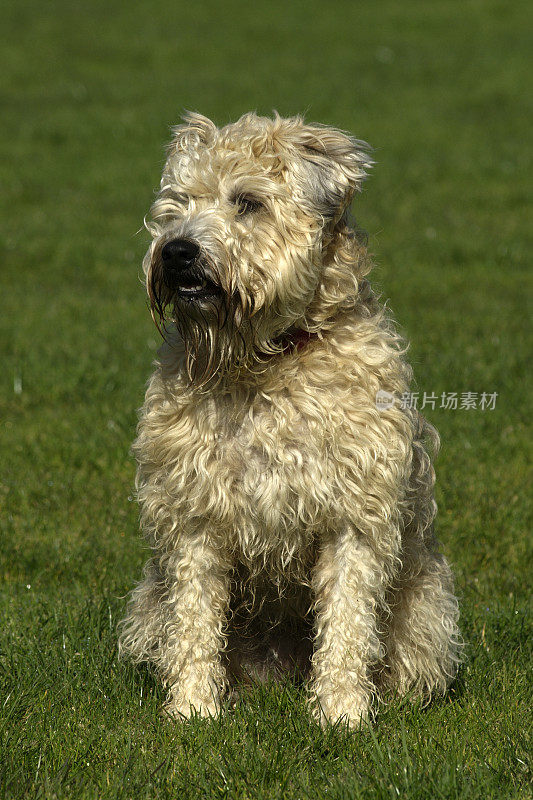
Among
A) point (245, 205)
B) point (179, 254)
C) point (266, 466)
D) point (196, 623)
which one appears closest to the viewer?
point (179, 254)

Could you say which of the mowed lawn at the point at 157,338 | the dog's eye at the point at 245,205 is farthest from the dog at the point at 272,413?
the mowed lawn at the point at 157,338

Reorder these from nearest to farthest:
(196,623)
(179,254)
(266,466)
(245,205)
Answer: (179,254), (245,205), (266,466), (196,623)

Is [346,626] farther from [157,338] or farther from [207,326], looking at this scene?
[157,338]

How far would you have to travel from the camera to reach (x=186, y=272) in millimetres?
3738

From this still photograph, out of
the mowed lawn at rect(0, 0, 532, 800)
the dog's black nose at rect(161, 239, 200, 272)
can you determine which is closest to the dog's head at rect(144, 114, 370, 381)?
the dog's black nose at rect(161, 239, 200, 272)

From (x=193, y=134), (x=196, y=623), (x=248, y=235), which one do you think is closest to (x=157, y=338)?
(x=193, y=134)

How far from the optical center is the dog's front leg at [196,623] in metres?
4.07

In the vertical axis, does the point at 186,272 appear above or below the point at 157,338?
above

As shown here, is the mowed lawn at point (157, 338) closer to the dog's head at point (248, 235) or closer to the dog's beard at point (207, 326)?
the dog's head at point (248, 235)

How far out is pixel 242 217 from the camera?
3826mm

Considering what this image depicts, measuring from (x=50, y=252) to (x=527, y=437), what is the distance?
5.59 m

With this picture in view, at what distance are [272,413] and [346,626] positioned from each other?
85 centimetres

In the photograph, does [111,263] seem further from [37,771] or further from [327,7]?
[327,7]

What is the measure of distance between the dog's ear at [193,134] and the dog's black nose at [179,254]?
479mm
